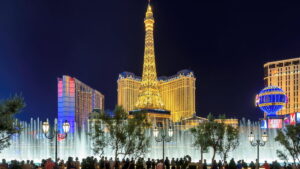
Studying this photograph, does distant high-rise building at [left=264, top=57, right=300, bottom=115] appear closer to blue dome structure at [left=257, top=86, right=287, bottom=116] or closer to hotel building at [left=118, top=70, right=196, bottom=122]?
hotel building at [left=118, top=70, right=196, bottom=122]

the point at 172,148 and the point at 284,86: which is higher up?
the point at 284,86

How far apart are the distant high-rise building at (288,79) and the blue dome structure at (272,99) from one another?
5603cm

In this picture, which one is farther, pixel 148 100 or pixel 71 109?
pixel 148 100

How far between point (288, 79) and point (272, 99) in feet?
199

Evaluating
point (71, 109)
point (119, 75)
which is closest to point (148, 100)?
point (71, 109)

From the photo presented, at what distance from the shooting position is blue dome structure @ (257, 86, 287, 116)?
50.6 meters

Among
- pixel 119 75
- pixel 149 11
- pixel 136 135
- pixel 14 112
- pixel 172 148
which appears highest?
pixel 149 11

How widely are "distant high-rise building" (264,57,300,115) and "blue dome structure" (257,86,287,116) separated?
56.0 m

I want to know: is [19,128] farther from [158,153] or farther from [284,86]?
[284,86]

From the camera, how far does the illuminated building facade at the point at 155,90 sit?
10312 cm

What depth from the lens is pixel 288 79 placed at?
106 meters

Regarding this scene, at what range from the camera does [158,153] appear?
4266 centimetres

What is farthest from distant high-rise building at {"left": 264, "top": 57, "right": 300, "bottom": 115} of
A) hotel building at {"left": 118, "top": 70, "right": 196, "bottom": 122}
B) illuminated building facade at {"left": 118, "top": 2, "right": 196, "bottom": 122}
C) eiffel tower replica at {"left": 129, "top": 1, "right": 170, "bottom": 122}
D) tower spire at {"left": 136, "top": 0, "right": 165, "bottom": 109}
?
tower spire at {"left": 136, "top": 0, "right": 165, "bottom": 109}

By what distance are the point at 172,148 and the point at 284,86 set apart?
234 feet
